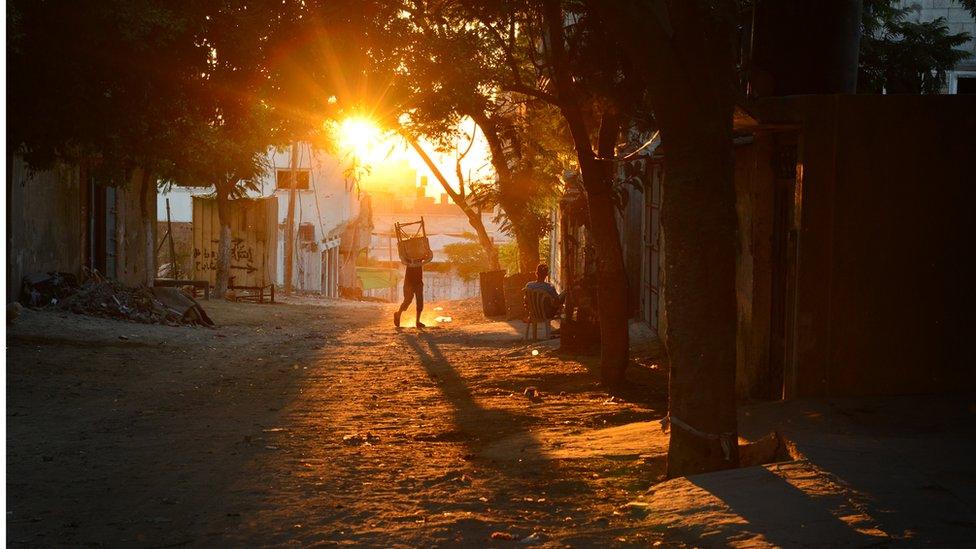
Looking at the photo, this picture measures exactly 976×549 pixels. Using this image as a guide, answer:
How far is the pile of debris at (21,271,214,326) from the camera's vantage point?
58.7 feet

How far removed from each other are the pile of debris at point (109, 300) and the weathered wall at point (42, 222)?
Result: 11.8 inches

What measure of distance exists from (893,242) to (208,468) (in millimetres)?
5082

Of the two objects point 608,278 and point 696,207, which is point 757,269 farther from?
point 696,207

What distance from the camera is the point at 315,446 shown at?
776 cm

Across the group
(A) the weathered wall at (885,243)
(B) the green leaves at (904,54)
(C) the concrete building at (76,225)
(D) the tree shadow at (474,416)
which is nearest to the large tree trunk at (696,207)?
(D) the tree shadow at (474,416)

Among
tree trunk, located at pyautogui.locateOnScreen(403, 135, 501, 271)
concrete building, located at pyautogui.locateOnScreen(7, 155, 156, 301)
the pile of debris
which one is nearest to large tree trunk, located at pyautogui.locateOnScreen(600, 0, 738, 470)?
concrete building, located at pyautogui.locateOnScreen(7, 155, 156, 301)

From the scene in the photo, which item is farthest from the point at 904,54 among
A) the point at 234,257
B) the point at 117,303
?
the point at 234,257

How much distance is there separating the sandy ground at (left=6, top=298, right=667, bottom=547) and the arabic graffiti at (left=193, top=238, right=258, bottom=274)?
19.4 meters

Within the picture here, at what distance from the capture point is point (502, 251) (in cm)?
3862

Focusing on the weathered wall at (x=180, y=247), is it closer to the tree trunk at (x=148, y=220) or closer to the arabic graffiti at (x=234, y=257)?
the arabic graffiti at (x=234, y=257)

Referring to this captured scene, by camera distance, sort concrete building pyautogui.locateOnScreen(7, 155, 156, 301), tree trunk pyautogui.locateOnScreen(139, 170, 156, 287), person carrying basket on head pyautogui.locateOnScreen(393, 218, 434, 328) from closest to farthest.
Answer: concrete building pyautogui.locateOnScreen(7, 155, 156, 301) → person carrying basket on head pyautogui.locateOnScreen(393, 218, 434, 328) → tree trunk pyautogui.locateOnScreen(139, 170, 156, 287)

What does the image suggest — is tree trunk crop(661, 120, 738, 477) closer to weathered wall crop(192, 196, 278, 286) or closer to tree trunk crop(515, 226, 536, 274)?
tree trunk crop(515, 226, 536, 274)

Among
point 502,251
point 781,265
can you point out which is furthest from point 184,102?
point 502,251

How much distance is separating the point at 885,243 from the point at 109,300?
14.5 m
